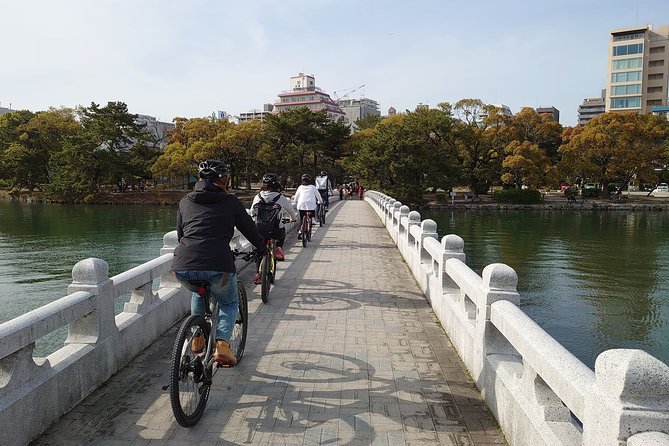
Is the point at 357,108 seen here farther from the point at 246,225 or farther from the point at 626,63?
the point at 246,225

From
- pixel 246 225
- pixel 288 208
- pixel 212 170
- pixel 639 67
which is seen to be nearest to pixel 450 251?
pixel 288 208

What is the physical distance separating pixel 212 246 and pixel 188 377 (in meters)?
0.95

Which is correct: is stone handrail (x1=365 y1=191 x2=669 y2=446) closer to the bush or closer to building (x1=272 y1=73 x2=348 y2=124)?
the bush

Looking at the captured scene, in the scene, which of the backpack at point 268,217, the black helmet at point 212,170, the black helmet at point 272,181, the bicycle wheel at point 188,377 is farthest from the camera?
the black helmet at point 272,181

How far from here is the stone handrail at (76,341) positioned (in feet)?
11.2

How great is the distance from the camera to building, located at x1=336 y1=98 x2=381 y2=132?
14000cm

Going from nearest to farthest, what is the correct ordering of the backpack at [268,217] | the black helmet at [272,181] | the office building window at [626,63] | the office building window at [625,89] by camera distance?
1. the backpack at [268,217]
2. the black helmet at [272,181]
3. the office building window at [626,63]
4. the office building window at [625,89]

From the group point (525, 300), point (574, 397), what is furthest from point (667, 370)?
point (525, 300)

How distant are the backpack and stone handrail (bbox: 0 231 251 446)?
1.69 metres

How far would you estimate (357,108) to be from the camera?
140 m

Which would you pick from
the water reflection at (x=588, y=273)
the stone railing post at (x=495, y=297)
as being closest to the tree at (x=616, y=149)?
the water reflection at (x=588, y=273)

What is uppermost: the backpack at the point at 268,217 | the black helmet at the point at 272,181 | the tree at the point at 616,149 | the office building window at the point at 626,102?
the office building window at the point at 626,102

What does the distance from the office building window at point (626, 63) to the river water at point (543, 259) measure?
37799 mm

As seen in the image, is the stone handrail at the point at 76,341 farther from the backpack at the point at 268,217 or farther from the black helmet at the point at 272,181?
the black helmet at the point at 272,181
